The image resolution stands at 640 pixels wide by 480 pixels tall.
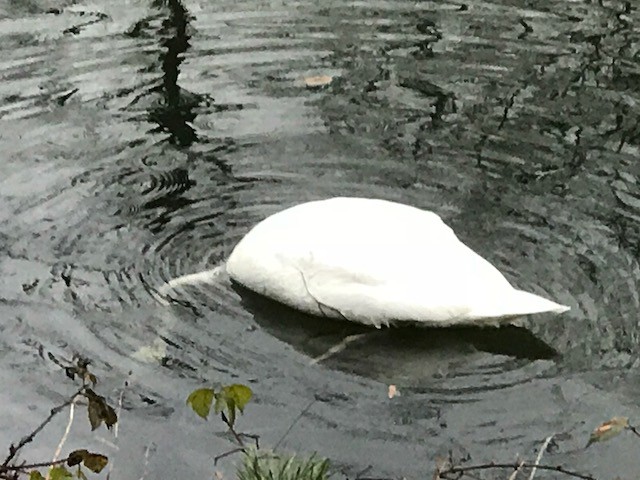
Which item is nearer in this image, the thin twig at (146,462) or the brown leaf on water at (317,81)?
the thin twig at (146,462)

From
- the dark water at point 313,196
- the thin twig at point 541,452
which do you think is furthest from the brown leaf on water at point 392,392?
the thin twig at point 541,452

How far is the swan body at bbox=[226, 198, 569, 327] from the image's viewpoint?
13.4ft

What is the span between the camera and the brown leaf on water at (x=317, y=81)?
6.48 metres

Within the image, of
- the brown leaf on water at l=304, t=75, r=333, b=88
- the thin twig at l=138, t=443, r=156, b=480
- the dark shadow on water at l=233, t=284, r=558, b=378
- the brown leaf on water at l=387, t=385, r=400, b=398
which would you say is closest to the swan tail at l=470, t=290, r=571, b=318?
the dark shadow on water at l=233, t=284, r=558, b=378

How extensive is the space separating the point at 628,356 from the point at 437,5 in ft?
13.3

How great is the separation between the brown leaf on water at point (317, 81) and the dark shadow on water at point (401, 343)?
7.72 ft

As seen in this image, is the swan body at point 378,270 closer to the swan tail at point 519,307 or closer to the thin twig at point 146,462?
the swan tail at point 519,307

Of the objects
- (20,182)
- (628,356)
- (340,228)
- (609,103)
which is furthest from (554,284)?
(20,182)

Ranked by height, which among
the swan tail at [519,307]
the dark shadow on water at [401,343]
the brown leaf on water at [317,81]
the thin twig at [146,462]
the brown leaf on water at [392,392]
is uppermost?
the brown leaf on water at [317,81]

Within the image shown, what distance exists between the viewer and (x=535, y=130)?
Result: 5.97 m

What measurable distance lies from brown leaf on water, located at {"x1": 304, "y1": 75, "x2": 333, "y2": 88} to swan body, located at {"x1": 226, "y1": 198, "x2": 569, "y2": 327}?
2.19m

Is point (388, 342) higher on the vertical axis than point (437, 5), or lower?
lower

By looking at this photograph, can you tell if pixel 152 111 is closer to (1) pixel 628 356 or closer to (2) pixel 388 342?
(2) pixel 388 342

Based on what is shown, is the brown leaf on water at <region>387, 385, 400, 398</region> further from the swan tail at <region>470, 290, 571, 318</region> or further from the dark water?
the swan tail at <region>470, 290, 571, 318</region>
